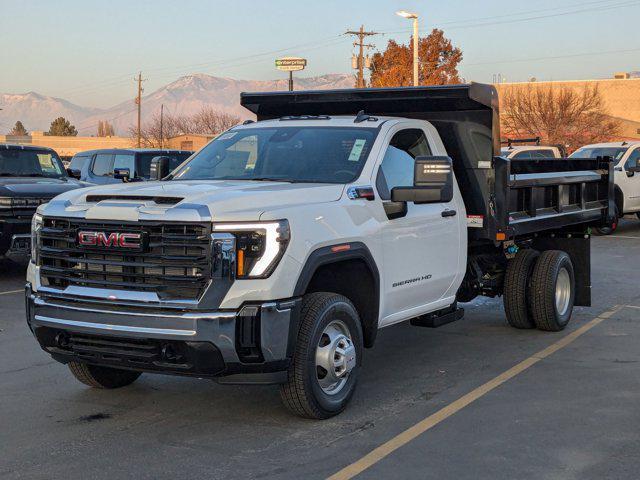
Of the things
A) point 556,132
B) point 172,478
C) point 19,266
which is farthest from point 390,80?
point 172,478

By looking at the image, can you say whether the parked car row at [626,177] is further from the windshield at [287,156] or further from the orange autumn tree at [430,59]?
the orange autumn tree at [430,59]

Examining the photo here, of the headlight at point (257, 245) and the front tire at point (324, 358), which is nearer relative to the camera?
the headlight at point (257, 245)

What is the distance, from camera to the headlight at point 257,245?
5250 mm

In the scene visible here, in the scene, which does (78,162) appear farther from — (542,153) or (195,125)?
(195,125)

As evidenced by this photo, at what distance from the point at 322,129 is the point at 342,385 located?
2123 mm

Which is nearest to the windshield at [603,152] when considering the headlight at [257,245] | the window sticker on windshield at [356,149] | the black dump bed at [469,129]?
the black dump bed at [469,129]

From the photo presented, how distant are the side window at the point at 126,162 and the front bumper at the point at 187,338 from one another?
13.2m

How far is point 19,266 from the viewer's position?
14.2 m

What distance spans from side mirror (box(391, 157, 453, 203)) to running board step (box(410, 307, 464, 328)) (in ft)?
4.23

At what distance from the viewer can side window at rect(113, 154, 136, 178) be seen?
18691 millimetres

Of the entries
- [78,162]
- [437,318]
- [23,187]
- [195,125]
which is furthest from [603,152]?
[195,125]

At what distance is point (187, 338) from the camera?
520cm

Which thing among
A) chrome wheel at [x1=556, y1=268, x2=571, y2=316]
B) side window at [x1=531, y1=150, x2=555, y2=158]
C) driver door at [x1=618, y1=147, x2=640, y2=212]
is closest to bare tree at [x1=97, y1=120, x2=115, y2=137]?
side window at [x1=531, y1=150, x2=555, y2=158]

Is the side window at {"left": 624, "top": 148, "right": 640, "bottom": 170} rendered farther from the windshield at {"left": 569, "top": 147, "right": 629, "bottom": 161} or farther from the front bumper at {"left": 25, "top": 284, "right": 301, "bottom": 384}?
the front bumper at {"left": 25, "top": 284, "right": 301, "bottom": 384}
